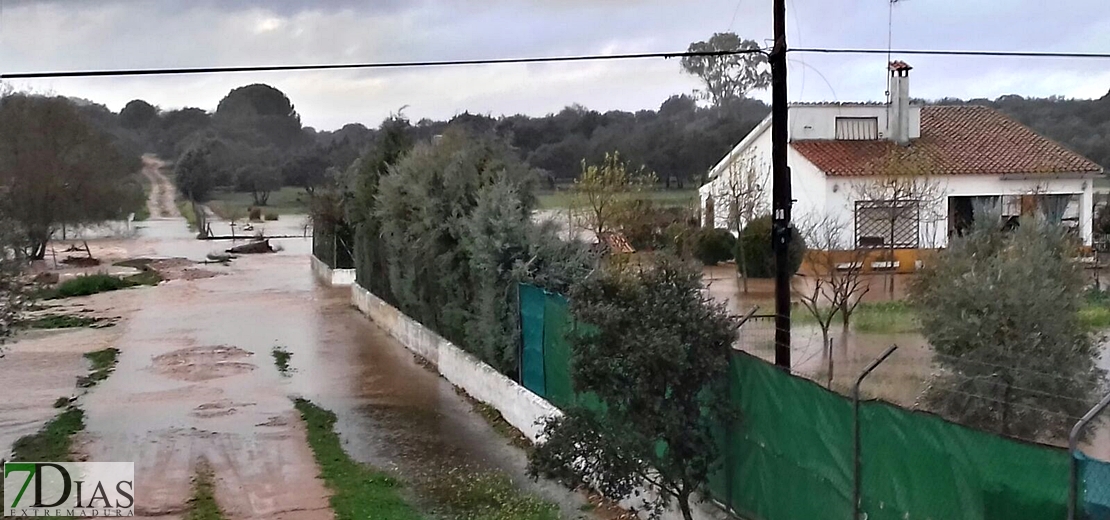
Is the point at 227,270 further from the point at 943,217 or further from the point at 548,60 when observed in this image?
the point at 548,60

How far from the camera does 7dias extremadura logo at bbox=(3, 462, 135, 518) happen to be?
10.9m

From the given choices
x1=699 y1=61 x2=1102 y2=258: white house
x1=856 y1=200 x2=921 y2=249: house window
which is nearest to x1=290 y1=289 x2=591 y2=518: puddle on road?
x1=856 y1=200 x2=921 y2=249: house window

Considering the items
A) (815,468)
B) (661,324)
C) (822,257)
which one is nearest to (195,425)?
(661,324)

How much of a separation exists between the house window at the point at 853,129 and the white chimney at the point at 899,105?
0.76m

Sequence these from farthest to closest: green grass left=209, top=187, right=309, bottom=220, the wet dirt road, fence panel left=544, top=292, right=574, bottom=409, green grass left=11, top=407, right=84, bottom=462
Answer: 1. green grass left=209, top=187, right=309, bottom=220
2. green grass left=11, top=407, right=84, bottom=462
3. fence panel left=544, top=292, right=574, bottom=409
4. the wet dirt road

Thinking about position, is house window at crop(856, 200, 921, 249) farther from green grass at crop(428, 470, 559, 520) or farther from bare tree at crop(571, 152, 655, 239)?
green grass at crop(428, 470, 559, 520)

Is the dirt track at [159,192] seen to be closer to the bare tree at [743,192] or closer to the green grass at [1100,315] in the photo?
the bare tree at [743,192]

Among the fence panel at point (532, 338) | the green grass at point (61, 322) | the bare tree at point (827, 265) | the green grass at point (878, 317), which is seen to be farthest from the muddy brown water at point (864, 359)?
the green grass at point (61, 322)

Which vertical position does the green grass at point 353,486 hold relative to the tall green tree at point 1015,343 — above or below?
below

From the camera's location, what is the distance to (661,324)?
851cm

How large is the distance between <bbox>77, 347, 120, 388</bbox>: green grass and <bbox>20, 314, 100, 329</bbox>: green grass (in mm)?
5822

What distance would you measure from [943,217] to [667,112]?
2445 cm

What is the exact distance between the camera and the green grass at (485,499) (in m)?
10.6

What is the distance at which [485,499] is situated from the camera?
36.9ft
